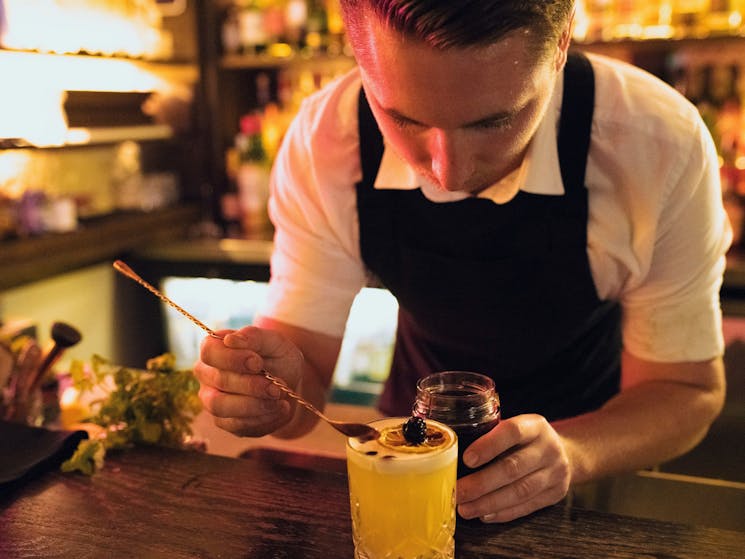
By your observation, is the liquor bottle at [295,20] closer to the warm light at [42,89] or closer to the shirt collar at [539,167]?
the warm light at [42,89]

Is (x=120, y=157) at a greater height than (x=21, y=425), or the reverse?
(x=120, y=157)

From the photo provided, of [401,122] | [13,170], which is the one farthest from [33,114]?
[401,122]

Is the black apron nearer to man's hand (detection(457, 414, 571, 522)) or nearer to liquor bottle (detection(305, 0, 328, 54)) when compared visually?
man's hand (detection(457, 414, 571, 522))

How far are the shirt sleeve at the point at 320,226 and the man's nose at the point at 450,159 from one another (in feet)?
1.40

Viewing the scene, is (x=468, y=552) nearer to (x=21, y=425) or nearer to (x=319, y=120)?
(x=21, y=425)

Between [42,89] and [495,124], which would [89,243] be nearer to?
[42,89]

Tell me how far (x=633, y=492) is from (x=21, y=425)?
1.05 metres

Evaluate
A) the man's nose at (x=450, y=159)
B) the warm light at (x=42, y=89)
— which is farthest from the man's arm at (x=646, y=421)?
the warm light at (x=42, y=89)

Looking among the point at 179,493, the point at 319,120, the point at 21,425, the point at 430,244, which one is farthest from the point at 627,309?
the point at 21,425

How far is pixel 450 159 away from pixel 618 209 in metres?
0.47

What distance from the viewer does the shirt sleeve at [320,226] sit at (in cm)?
145

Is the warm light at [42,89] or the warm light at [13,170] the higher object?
Answer: the warm light at [42,89]

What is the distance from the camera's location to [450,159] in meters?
1.01

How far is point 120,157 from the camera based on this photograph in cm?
358
